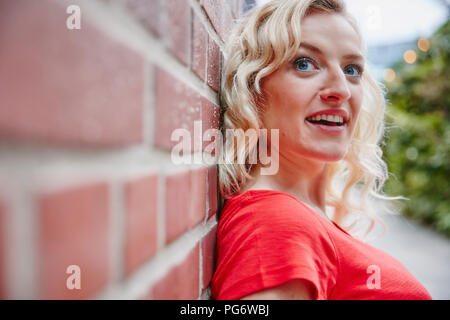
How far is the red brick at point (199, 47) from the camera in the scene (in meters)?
0.83

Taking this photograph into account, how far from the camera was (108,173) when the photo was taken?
44 centimetres

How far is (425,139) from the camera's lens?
6.88 m

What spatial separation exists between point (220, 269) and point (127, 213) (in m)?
0.62

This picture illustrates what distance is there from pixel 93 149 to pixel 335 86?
1.17m

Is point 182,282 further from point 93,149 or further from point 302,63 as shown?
point 302,63

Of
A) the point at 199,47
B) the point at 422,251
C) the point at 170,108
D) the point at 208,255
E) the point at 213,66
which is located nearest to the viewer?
the point at 170,108

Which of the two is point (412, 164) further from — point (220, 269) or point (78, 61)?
point (78, 61)

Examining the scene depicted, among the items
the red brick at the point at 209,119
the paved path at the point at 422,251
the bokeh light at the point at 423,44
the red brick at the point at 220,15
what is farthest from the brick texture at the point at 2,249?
the bokeh light at the point at 423,44

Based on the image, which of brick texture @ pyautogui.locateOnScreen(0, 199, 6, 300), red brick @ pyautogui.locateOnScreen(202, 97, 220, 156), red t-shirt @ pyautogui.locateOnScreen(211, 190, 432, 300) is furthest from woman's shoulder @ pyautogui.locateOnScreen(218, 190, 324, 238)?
brick texture @ pyautogui.locateOnScreen(0, 199, 6, 300)

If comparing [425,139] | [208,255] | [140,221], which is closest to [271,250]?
[208,255]

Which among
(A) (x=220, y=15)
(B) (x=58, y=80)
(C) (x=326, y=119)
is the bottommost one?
(C) (x=326, y=119)

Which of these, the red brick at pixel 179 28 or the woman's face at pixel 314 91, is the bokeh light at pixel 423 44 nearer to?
the woman's face at pixel 314 91

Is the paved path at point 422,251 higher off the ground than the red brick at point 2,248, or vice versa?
the red brick at point 2,248

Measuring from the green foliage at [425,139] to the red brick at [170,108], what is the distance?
6.39 metres
